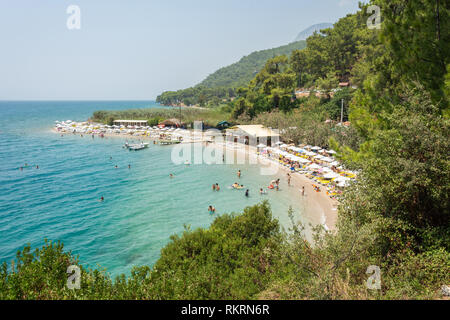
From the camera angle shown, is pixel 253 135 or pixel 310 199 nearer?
pixel 310 199

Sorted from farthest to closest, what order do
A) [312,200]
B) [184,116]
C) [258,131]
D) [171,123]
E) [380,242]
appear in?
[184,116], [171,123], [258,131], [312,200], [380,242]

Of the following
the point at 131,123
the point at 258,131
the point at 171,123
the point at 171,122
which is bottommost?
the point at 258,131

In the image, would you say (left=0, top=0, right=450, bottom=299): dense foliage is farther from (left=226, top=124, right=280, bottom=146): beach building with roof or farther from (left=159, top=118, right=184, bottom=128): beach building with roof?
(left=159, top=118, right=184, bottom=128): beach building with roof

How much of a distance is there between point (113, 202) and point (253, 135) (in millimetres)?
20489

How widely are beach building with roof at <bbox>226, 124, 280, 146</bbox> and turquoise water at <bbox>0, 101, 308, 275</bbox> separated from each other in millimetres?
7929

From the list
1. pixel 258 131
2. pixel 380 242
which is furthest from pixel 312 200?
pixel 258 131

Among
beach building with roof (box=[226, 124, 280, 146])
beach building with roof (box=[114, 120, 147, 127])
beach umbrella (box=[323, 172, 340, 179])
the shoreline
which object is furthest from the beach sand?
beach building with roof (box=[114, 120, 147, 127])

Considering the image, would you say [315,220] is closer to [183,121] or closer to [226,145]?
[226,145]

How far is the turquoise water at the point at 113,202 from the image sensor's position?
1592 centimetres

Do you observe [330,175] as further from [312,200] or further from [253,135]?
[253,135]

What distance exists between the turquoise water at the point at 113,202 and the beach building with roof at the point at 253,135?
7.93 m

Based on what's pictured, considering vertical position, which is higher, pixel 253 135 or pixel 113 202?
pixel 253 135

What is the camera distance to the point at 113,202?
2247 cm

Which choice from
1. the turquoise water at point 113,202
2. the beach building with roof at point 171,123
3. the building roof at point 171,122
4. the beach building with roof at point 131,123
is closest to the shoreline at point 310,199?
the turquoise water at point 113,202
